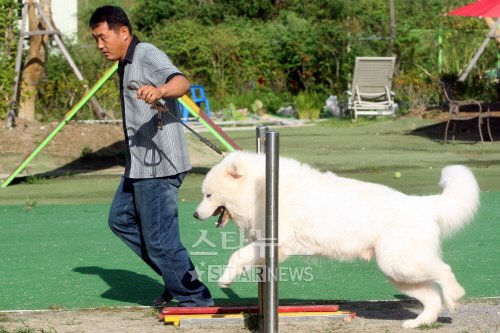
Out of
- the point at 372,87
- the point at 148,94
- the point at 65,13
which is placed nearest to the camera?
the point at 148,94

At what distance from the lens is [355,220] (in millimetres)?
6230

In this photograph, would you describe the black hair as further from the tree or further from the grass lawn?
the tree

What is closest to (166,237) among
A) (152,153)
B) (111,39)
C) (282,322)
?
(152,153)

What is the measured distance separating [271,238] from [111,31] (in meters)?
1.94

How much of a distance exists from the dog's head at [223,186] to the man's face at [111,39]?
3.48 ft

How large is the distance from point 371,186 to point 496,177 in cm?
851

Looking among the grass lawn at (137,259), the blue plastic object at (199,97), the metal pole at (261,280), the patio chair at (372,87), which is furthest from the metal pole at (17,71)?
the metal pole at (261,280)

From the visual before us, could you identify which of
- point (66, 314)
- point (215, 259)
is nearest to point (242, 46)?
point (215, 259)

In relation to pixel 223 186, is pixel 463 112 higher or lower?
lower

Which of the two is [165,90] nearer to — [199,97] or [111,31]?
[111,31]

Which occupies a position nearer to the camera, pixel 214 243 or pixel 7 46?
pixel 214 243

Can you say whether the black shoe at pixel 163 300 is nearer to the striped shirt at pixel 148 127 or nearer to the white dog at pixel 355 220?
the striped shirt at pixel 148 127

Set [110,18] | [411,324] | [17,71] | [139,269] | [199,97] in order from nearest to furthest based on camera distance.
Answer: [411,324]
[110,18]
[139,269]
[17,71]
[199,97]

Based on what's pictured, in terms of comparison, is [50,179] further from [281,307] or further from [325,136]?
[281,307]
